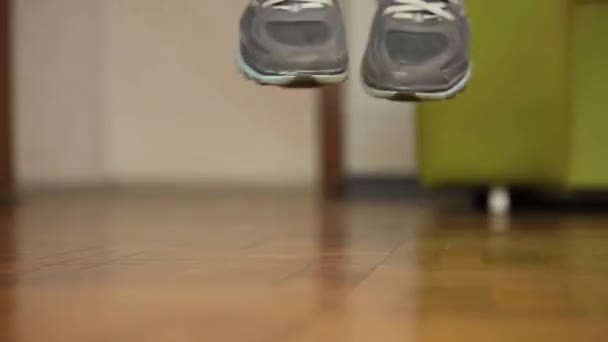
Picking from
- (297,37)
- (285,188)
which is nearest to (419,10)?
(297,37)

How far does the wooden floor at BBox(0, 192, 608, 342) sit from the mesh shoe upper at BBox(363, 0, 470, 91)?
191mm

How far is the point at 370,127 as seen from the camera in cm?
255

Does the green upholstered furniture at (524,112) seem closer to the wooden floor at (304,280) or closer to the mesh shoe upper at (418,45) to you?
the wooden floor at (304,280)

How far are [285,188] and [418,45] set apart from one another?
1.57 meters

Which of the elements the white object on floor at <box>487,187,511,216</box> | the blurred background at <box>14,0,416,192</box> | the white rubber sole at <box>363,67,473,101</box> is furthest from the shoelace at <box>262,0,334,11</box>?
the blurred background at <box>14,0,416,192</box>

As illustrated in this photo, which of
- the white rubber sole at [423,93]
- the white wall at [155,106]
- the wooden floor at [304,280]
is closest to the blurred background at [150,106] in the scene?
the white wall at [155,106]

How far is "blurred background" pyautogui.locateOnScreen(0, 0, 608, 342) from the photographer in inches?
27.5

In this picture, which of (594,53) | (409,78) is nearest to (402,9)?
(409,78)

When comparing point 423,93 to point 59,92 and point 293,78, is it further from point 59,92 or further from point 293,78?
point 59,92

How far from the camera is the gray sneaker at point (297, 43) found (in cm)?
111

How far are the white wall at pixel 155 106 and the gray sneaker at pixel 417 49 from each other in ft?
5.00

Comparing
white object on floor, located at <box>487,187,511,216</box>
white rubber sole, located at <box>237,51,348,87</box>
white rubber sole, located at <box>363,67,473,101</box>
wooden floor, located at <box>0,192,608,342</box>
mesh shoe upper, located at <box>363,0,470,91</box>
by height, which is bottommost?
white object on floor, located at <box>487,187,511,216</box>

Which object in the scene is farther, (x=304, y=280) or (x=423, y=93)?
(x=423, y=93)

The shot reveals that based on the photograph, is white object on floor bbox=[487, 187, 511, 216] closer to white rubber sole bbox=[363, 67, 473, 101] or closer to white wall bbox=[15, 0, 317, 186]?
white rubber sole bbox=[363, 67, 473, 101]
